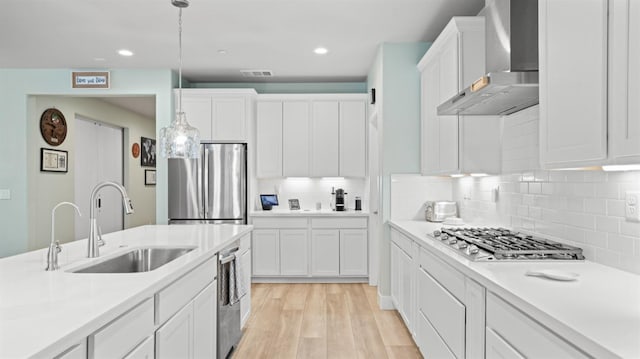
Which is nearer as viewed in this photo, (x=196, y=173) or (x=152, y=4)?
(x=152, y=4)

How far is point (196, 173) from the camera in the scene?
5.16 metres

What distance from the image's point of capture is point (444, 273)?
2.28 m

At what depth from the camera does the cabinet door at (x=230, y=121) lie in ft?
17.4

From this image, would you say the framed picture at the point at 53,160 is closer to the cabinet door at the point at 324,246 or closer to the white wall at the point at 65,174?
the white wall at the point at 65,174

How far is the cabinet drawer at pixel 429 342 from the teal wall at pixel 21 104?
3.95m

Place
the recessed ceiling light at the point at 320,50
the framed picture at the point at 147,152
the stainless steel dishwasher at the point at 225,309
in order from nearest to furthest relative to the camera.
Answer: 1. the stainless steel dishwasher at the point at 225,309
2. the recessed ceiling light at the point at 320,50
3. the framed picture at the point at 147,152

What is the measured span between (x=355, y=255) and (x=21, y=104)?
15.2 ft

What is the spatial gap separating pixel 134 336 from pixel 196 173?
383 centimetres

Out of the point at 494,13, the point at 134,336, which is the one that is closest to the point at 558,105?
the point at 494,13

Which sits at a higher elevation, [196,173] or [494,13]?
[494,13]

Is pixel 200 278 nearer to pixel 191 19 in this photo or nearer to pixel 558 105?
pixel 558 105

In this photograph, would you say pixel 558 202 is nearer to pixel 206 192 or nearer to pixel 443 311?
pixel 443 311

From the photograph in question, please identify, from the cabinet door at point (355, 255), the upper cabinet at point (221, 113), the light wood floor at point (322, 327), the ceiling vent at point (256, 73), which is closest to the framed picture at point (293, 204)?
the cabinet door at point (355, 255)

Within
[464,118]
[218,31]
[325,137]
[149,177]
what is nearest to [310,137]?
[325,137]
